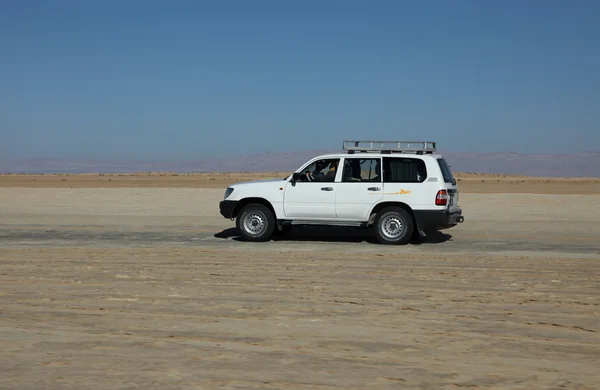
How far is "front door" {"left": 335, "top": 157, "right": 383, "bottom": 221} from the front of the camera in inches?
593

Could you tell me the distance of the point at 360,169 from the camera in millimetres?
15281

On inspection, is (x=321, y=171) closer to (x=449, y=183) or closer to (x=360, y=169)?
(x=360, y=169)

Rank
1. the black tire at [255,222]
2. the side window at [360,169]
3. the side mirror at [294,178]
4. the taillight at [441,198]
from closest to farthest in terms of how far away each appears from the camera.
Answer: the taillight at [441,198]
the side window at [360,169]
the side mirror at [294,178]
the black tire at [255,222]

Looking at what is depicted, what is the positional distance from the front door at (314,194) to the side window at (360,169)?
24 centimetres

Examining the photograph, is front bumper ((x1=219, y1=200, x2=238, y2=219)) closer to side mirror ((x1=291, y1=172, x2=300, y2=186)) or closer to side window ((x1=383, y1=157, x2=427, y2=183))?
side mirror ((x1=291, y1=172, x2=300, y2=186))

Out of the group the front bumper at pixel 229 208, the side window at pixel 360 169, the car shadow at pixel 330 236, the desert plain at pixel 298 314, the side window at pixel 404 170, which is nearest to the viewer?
the desert plain at pixel 298 314

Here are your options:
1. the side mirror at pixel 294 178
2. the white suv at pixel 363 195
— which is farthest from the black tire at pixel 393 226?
the side mirror at pixel 294 178

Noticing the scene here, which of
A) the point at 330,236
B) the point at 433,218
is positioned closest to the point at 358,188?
the point at 433,218

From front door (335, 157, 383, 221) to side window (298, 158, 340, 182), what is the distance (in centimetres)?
24

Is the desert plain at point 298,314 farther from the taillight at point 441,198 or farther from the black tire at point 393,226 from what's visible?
the taillight at point 441,198

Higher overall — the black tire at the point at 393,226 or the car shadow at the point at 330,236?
the black tire at the point at 393,226

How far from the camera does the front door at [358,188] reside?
15055 mm

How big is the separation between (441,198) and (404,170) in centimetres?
100

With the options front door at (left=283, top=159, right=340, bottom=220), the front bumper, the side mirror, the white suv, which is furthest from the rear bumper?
the front bumper
